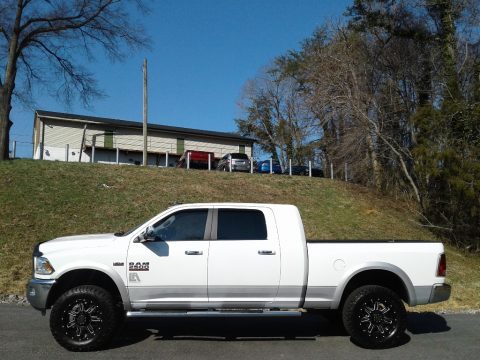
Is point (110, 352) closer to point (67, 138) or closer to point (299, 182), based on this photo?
point (299, 182)

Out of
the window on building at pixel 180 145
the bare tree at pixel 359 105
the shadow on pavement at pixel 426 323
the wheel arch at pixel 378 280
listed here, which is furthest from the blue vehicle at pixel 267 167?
the wheel arch at pixel 378 280

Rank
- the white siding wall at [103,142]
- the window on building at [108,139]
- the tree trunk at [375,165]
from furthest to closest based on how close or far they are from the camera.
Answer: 1. the window on building at [108,139]
2. the white siding wall at [103,142]
3. the tree trunk at [375,165]

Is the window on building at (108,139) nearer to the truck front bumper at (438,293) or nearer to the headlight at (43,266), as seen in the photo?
the headlight at (43,266)

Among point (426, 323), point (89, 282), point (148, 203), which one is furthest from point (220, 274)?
point (148, 203)

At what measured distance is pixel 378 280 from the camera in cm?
723

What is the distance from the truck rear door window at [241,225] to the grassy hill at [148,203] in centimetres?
565

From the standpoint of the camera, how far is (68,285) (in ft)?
22.0

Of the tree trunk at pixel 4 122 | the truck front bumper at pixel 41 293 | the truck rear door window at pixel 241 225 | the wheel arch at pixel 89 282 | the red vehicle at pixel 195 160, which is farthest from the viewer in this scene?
the red vehicle at pixel 195 160

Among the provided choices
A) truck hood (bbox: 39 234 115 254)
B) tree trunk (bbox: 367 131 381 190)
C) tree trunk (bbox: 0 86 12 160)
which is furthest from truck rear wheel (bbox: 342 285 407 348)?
tree trunk (bbox: 0 86 12 160)

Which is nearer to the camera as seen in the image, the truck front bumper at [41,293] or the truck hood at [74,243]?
the truck front bumper at [41,293]

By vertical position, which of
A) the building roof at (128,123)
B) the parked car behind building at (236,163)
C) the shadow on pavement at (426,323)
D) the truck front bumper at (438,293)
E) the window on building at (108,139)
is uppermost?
the building roof at (128,123)

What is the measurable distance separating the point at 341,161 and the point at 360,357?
2451 centimetres

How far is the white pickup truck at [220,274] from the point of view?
21.1ft

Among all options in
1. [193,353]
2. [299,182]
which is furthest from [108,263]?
[299,182]
